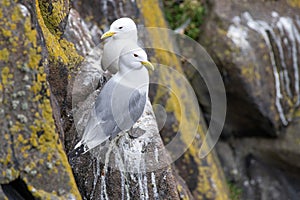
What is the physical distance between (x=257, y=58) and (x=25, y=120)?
373cm

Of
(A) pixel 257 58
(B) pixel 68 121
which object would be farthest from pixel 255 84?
(B) pixel 68 121

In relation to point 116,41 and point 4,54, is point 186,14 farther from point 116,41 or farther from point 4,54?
point 4,54

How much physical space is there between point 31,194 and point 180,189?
1383 millimetres

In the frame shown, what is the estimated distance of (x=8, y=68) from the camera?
9.21 ft

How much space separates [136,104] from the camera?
360 cm

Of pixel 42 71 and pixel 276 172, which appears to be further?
pixel 276 172

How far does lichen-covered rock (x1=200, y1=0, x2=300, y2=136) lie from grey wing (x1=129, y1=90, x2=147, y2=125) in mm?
2583

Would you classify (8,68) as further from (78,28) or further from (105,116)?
(78,28)

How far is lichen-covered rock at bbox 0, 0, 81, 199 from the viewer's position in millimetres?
2791

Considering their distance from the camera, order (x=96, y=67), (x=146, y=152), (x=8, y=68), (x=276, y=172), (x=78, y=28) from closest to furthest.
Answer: (x=8, y=68) < (x=146, y=152) < (x=96, y=67) < (x=78, y=28) < (x=276, y=172)

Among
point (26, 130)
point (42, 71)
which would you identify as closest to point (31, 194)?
point (26, 130)

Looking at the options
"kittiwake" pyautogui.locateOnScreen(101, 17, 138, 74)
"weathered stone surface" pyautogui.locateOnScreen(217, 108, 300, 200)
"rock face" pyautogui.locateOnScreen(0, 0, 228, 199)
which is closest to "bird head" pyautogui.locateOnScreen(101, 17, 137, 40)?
"kittiwake" pyautogui.locateOnScreen(101, 17, 138, 74)

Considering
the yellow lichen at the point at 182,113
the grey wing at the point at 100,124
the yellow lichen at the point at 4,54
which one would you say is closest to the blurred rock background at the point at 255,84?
the yellow lichen at the point at 182,113

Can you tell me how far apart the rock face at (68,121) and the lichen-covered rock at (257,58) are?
2.16ft
